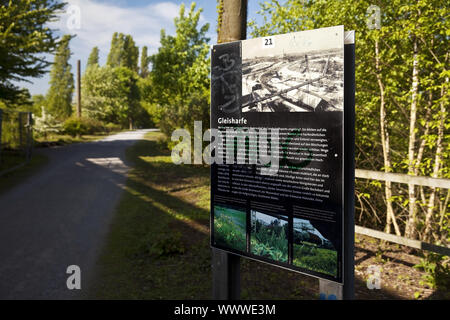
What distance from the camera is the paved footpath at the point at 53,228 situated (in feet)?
15.7

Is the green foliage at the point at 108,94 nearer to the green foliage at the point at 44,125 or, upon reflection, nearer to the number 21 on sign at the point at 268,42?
the green foliage at the point at 44,125

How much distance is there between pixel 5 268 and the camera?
Answer: 16.9 ft

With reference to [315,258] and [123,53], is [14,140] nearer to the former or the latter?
[315,258]

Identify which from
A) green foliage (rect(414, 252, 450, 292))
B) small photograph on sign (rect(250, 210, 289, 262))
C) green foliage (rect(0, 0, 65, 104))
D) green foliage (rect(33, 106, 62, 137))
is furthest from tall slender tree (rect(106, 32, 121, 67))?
small photograph on sign (rect(250, 210, 289, 262))

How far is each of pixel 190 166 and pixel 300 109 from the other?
13.5m

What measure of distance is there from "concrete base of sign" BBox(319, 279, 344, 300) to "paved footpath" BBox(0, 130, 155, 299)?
10.3 feet

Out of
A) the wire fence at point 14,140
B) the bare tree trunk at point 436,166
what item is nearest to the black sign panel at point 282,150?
the bare tree trunk at point 436,166

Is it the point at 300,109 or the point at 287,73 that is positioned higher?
the point at 287,73

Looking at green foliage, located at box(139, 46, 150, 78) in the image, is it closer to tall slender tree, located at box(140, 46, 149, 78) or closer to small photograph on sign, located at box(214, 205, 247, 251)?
tall slender tree, located at box(140, 46, 149, 78)

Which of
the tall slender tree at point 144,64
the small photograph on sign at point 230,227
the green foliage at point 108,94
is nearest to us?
the small photograph on sign at point 230,227

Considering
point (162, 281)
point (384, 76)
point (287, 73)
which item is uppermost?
point (384, 76)

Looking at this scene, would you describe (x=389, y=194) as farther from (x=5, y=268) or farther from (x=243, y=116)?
(x=5, y=268)

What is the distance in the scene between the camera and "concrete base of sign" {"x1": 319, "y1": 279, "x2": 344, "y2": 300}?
2701 mm
